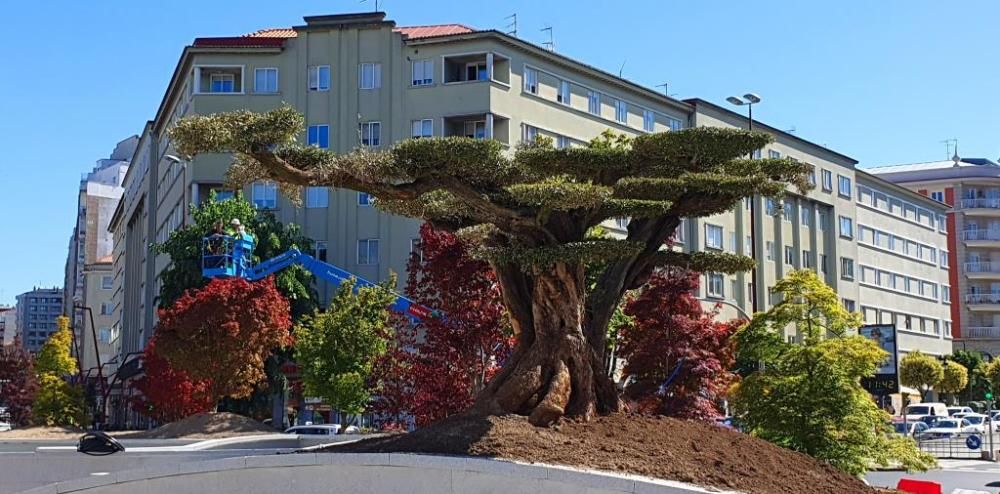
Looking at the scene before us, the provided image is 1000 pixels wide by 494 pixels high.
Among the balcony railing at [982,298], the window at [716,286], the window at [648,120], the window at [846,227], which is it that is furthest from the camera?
the balcony railing at [982,298]

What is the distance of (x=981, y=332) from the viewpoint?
8869 centimetres

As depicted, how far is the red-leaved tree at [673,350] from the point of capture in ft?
90.3

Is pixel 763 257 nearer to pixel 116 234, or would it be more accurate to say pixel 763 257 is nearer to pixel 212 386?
pixel 212 386

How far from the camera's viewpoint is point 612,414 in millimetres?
16516

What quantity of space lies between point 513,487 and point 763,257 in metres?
49.0

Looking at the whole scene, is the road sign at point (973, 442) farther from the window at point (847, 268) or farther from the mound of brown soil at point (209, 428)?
the window at point (847, 268)

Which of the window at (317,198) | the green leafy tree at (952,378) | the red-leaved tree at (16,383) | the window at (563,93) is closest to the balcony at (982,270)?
the green leafy tree at (952,378)

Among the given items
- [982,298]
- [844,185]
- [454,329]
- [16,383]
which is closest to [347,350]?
[454,329]

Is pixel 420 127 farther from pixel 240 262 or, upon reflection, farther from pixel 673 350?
pixel 673 350

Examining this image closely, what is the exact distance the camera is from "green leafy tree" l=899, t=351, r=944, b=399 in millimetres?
66375

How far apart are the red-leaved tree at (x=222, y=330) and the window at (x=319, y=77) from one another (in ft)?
47.0

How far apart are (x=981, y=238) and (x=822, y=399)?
263 feet

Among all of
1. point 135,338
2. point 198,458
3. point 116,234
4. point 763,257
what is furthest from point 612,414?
point 116,234

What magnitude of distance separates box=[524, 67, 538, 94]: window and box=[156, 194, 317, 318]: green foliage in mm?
11504
